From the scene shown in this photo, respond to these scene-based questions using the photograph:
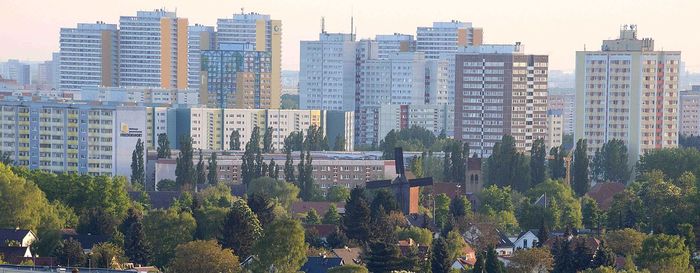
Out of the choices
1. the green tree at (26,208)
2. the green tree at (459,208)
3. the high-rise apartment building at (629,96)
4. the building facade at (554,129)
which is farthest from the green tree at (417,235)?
the building facade at (554,129)

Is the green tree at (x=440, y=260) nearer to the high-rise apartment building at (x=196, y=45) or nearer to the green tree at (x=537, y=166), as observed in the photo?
the green tree at (x=537, y=166)

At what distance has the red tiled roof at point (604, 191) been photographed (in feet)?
282

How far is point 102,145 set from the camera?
97.7 meters

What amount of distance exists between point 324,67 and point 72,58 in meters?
24.4

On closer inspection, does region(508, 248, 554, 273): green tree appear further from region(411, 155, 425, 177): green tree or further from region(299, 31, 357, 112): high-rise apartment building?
region(299, 31, 357, 112): high-rise apartment building

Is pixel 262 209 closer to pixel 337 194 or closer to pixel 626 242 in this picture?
pixel 626 242

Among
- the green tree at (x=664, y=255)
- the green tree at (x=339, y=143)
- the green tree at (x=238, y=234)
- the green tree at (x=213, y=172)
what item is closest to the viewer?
the green tree at (x=664, y=255)

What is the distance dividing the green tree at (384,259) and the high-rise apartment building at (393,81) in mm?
86605

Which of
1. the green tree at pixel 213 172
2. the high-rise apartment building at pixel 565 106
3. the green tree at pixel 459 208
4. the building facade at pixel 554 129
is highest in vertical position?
the high-rise apartment building at pixel 565 106

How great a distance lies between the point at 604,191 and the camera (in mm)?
89000

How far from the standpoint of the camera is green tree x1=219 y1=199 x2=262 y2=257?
60594 mm

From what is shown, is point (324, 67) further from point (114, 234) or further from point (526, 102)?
point (114, 234)

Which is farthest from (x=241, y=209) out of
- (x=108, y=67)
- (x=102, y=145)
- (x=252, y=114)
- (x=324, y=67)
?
(x=108, y=67)

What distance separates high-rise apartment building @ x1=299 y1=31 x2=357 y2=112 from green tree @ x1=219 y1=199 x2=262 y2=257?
275 feet
